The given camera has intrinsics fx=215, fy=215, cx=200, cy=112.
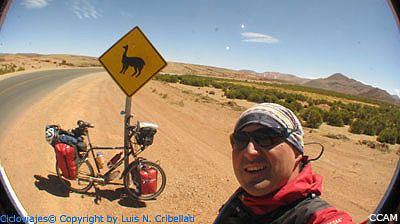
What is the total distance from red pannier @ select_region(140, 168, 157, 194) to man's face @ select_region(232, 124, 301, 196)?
8.28ft

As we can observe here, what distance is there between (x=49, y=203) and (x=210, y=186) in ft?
8.33

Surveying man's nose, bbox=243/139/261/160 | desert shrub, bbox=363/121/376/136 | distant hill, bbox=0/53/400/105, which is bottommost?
desert shrub, bbox=363/121/376/136

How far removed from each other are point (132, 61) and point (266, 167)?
276 cm

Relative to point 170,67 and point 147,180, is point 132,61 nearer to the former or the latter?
point 147,180

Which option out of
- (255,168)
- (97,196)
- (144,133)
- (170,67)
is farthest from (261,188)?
(170,67)

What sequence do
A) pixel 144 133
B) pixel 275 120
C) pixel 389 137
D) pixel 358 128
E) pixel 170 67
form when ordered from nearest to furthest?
pixel 275 120 < pixel 144 133 < pixel 389 137 < pixel 358 128 < pixel 170 67

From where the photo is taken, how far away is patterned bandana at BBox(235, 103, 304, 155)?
1175mm

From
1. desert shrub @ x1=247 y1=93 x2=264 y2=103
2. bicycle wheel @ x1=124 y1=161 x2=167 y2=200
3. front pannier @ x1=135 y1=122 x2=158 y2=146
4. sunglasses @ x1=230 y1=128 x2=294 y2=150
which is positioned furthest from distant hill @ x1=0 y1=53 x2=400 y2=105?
desert shrub @ x1=247 y1=93 x2=264 y2=103

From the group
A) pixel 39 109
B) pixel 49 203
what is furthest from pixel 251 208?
pixel 39 109

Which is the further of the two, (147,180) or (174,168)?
(174,168)

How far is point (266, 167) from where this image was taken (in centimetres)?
112

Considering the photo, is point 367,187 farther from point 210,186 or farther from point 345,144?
point 345,144

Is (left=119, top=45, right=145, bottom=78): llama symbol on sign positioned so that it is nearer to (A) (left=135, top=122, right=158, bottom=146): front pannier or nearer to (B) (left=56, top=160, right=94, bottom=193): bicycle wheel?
(A) (left=135, top=122, right=158, bottom=146): front pannier

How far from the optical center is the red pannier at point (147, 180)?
3410mm
